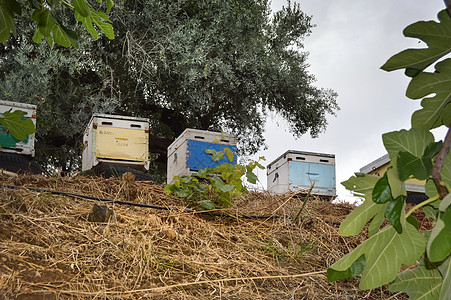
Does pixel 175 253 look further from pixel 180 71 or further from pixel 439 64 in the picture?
pixel 180 71

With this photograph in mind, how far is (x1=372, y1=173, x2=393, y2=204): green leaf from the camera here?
1.95 feet

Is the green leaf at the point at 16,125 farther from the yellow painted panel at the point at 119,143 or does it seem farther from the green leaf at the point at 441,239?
the yellow painted panel at the point at 119,143

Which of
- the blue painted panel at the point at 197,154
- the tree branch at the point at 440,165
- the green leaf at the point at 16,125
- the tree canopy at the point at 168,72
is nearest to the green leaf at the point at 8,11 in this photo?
the green leaf at the point at 16,125

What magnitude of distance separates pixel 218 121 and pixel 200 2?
3.24m

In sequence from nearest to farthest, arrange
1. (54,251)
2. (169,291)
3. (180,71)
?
1. (169,291)
2. (54,251)
3. (180,71)

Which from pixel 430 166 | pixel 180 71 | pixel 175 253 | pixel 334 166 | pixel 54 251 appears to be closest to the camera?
pixel 430 166

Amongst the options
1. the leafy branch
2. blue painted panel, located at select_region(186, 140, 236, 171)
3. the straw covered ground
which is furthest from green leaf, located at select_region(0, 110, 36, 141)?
blue painted panel, located at select_region(186, 140, 236, 171)

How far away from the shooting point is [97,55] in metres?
10.4

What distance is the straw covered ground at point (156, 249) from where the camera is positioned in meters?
2.51

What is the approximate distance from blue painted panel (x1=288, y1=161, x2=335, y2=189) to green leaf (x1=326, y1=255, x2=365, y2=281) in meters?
8.06

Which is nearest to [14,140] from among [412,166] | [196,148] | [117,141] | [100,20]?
[117,141]

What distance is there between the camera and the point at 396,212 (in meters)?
0.59

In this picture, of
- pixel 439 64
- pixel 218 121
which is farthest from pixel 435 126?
pixel 218 121

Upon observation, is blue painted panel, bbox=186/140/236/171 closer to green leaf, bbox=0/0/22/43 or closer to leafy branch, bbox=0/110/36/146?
leafy branch, bbox=0/110/36/146
